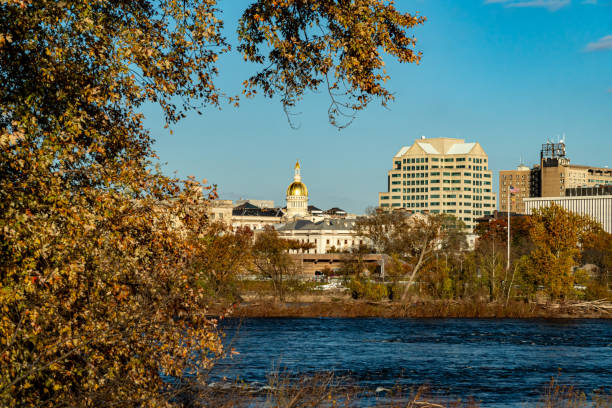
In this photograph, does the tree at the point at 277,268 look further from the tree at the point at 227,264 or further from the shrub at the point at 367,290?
the tree at the point at 227,264

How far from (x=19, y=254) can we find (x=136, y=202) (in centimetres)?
226

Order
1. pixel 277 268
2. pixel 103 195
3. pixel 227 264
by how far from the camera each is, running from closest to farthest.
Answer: pixel 103 195
pixel 227 264
pixel 277 268

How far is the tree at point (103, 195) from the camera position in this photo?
1039 cm

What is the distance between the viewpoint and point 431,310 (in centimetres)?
6675

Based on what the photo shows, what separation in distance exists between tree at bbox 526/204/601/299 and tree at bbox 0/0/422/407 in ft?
203

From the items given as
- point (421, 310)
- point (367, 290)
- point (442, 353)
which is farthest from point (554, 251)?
point (442, 353)

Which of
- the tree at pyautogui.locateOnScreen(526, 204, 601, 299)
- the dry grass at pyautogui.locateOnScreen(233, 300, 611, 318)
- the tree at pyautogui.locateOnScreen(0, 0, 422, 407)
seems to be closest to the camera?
the tree at pyautogui.locateOnScreen(0, 0, 422, 407)

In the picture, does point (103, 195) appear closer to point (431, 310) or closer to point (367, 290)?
point (431, 310)

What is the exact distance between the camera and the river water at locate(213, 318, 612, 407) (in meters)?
30.3

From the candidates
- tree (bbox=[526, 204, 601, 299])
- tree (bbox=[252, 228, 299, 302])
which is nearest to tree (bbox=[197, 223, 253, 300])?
tree (bbox=[252, 228, 299, 302])

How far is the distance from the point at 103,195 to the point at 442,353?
32286mm

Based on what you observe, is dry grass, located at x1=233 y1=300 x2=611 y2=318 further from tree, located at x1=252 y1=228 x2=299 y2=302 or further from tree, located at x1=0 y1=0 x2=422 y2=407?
tree, located at x1=0 y1=0 x2=422 y2=407

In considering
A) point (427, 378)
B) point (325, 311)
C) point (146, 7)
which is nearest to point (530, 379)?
point (427, 378)

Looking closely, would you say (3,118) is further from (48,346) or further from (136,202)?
(48,346)
